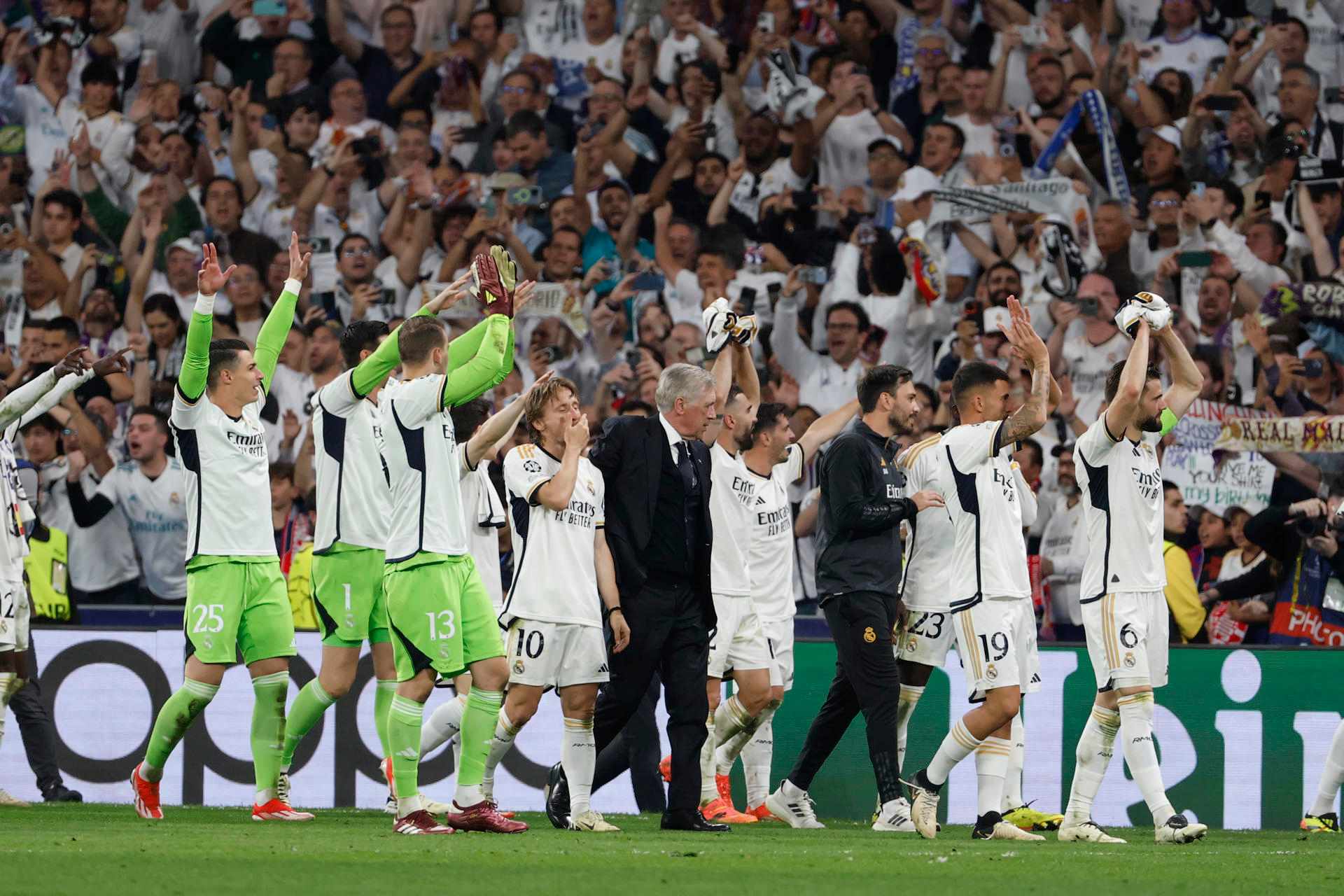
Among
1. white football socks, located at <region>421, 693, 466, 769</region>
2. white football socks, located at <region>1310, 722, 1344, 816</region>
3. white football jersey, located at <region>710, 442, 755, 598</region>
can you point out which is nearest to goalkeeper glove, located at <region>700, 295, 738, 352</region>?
white football jersey, located at <region>710, 442, 755, 598</region>

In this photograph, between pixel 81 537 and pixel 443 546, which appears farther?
pixel 81 537

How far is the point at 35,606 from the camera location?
45.6 ft

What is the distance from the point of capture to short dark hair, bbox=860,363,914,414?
1041 cm

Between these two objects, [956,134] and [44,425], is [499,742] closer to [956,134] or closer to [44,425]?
[44,425]

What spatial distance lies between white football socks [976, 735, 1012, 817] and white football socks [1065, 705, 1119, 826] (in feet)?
1.27

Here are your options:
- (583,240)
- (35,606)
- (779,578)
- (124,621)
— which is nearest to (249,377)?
(779,578)

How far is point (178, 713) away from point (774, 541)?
398cm

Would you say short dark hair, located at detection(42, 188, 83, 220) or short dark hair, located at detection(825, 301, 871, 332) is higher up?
short dark hair, located at detection(42, 188, 83, 220)

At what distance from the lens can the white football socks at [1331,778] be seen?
1075cm

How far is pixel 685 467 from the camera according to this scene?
9.53 m

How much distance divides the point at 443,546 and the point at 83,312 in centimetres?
1003

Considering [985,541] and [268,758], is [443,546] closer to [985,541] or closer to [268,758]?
[268,758]

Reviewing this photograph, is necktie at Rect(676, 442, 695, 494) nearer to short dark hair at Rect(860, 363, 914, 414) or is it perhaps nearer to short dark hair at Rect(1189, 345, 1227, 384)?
short dark hair at Rect(860, 363, 914, 414)

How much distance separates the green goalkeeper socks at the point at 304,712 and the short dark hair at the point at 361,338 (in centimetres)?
192
